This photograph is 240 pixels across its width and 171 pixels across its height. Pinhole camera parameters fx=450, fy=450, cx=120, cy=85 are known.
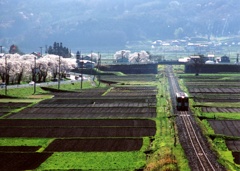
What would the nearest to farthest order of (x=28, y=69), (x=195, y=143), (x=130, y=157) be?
(x=130, y=157)
(x=195, y=143)
(x=28, y=69)

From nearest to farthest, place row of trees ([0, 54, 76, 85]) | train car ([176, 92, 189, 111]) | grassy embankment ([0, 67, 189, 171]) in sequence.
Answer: grassy embankment ([0, 67, 189, 171])
train car ([176, 92, 189, 111])
row of trees ([0, 54, 76, 85])

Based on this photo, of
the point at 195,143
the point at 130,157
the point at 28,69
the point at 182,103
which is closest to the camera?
the point at 130,157

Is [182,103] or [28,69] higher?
[28,69]

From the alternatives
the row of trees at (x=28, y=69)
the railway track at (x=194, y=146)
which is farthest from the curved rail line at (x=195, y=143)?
the row of trees at (x=28, y=69)

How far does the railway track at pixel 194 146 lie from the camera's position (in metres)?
39.9

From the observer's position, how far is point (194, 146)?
46969 millimetres

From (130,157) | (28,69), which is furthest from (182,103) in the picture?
(28,69)

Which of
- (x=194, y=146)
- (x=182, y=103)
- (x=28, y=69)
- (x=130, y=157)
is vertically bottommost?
(x=130, y=157)

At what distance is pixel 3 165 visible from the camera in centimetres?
4053

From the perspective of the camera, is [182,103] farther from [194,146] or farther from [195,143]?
[194,146]

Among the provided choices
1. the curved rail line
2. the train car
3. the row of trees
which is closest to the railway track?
the curved rail line

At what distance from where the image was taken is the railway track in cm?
3991

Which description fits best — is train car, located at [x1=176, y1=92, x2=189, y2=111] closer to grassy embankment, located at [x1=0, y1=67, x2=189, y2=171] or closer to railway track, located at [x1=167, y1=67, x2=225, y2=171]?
railway track, located at [x1=167, y1=67, x2=225, y2=171]

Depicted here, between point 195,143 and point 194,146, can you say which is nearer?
point 194,146
